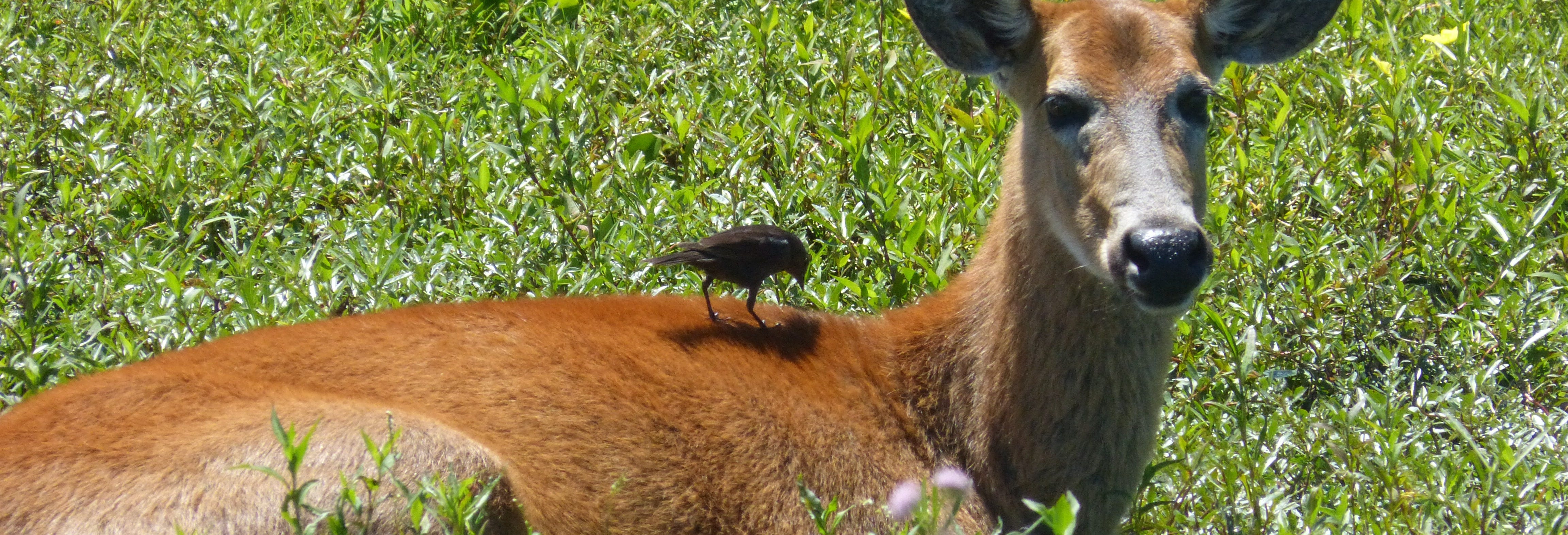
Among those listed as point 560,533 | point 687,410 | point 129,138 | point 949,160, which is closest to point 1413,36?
point 949,160

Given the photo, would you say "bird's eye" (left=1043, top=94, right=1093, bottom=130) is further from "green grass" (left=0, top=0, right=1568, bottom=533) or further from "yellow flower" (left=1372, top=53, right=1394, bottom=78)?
"yellow flower" (left=1372, top=53, right=1394, bottom=78)

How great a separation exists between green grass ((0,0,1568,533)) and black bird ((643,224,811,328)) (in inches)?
38.9

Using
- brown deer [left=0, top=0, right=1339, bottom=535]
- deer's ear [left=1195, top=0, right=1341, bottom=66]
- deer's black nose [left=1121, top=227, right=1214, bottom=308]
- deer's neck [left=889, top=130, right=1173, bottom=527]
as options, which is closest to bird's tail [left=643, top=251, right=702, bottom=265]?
brown deer [left=0, top=0, right=1339, bottom=535]

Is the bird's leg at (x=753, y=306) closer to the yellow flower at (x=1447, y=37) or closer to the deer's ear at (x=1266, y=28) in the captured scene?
the deer's ear at (x=1266, y=28)

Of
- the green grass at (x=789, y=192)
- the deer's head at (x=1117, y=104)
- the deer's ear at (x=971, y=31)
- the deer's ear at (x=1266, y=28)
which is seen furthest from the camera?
the green grass at (x=789, y=192)

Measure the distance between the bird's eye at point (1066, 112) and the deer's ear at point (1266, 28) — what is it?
2.19 feet

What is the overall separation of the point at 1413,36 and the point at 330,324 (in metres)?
5.49

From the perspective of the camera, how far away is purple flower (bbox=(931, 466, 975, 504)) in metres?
4.04

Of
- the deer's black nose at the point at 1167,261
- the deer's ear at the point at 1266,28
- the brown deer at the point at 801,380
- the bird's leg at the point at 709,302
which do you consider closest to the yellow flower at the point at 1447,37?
the deer's ear at the point at 1266,28

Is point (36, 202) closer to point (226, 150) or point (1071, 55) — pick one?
point (226, 150)

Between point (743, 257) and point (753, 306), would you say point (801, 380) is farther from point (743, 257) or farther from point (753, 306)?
point (743, 257)

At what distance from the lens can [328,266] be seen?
5.58m

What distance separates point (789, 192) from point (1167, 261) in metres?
2.64

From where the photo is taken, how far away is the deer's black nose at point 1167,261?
3.63 meters
